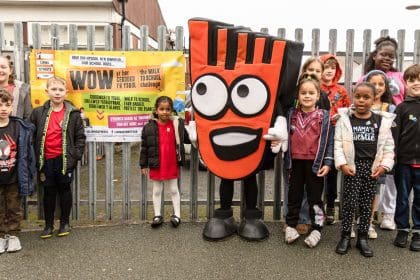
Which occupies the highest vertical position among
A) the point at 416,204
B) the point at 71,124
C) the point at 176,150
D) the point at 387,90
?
the point at 387,90

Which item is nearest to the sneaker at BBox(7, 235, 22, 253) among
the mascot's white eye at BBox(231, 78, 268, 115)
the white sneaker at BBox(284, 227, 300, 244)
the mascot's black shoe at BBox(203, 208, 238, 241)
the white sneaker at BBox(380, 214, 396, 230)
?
the mascot's black shoe at BBox(203, 208, 238, 241)

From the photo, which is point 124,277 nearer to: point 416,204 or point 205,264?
point 205,264

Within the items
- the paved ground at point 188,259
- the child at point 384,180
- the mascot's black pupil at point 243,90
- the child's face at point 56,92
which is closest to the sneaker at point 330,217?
the paved ground at point 188,259

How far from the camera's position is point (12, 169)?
385 centimetres

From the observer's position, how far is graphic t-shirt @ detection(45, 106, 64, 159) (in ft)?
13.3

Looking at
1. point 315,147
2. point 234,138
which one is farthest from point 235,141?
point 315,147

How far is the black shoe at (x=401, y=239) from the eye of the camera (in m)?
3.94

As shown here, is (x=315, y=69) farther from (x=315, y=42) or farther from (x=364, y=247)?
(x=364, y=247)

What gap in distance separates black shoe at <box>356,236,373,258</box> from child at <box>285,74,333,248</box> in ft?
1.14

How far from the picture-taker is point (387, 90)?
159 inches

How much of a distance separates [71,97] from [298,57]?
7.56ft

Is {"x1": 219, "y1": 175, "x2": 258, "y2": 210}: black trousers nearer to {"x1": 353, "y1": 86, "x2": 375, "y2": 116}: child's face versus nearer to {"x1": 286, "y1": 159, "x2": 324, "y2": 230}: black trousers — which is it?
{"x1": 286, "y1": 159, "x2": 324, "y2": 230}: black trousers

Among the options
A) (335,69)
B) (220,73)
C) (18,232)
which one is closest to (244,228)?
(220,73)

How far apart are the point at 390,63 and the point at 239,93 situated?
1.62 m
